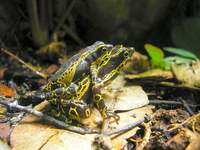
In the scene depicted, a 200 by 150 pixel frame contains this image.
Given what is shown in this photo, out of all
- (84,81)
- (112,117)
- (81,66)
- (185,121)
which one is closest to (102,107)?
(112,117)

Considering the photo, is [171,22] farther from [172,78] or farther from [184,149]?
[184,149]

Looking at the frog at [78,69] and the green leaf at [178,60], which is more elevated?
the green leaf at [178,60]

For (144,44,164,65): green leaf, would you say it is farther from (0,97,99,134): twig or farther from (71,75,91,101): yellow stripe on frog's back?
(0,97,99,134): twig

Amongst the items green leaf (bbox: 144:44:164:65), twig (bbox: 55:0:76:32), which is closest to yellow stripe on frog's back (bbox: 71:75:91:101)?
green leaf (bbox: 144:44:164:65)

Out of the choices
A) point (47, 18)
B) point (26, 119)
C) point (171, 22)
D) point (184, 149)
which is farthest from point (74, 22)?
point (184, 149)

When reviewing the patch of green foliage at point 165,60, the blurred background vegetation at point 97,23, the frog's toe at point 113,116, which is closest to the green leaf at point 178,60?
the patch of green foliage at point 165,60

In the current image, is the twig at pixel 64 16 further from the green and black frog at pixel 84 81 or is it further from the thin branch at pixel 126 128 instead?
the thin branch at pixel 126 128
